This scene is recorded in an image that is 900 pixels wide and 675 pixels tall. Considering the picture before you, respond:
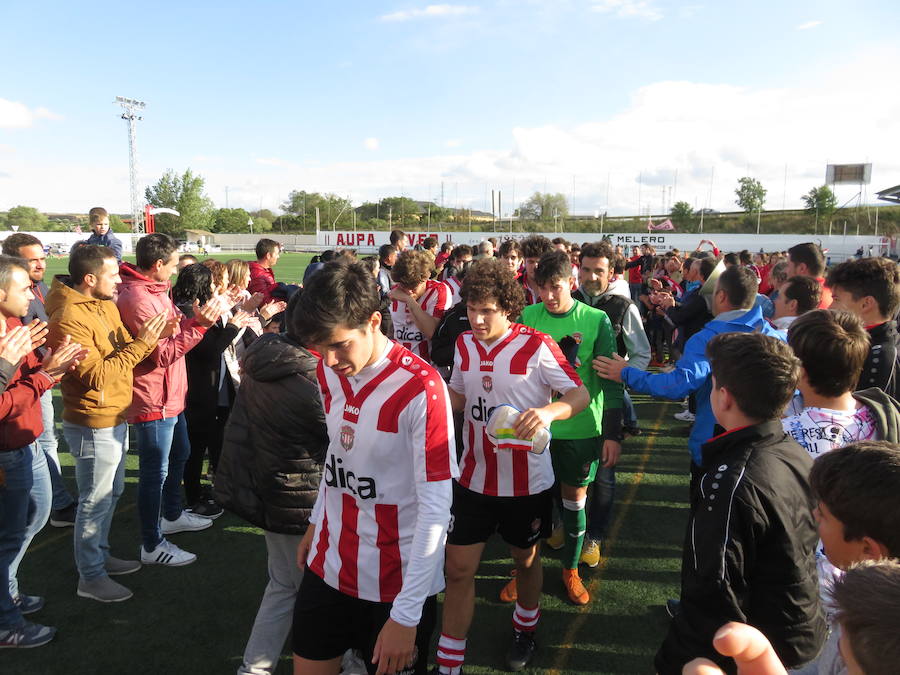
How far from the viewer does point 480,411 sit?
302 centimetres

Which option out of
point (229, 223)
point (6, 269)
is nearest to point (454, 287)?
point (6, 269)

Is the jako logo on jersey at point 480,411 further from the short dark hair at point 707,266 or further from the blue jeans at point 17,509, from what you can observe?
the short dark hair at point 707,266

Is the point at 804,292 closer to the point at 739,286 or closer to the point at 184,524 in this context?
the point at 739,286

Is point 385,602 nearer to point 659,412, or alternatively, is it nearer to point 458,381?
point 458,381

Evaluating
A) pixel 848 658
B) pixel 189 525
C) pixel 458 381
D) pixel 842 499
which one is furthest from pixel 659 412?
pixel 848 658

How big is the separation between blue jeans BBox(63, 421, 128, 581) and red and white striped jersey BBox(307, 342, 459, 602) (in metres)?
2.12

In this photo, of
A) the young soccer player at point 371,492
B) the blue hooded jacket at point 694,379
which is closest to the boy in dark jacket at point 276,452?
the young soccer player at point 371,492

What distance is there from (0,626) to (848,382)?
14.8 feet

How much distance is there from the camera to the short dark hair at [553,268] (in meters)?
3.46

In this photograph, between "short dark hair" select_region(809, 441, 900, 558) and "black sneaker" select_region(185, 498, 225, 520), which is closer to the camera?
"short dark hair" select_region(809, 441, 900, 558)

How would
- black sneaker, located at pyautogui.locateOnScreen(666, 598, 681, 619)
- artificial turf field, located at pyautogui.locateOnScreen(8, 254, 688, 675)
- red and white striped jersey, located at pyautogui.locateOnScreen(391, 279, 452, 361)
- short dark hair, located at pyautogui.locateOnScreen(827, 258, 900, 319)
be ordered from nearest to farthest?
artificial turf field, located at pyautogui.locateOnScreen(8, 254, 688, 675) → short dark hair, located at pyautogui.locateOnScreen(827, 258, 900, 319) → black sneaker, located at pyautogui.locateOnScreen(666, 598, 681, 619) → red and white striped jersey, located at pyautogui.locateOnScreen(391, 279, 452, 361)

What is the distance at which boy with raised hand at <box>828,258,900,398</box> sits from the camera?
3.08m

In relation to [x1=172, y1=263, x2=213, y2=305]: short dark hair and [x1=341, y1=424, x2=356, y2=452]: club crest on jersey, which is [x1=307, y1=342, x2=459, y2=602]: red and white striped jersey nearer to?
[x1=341, y1=424, x2=356, y2=452]: club crest on jersey

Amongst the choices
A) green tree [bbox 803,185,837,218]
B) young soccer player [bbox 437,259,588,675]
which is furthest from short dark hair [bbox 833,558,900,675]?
green tree [bbox 803,185,837,218]
